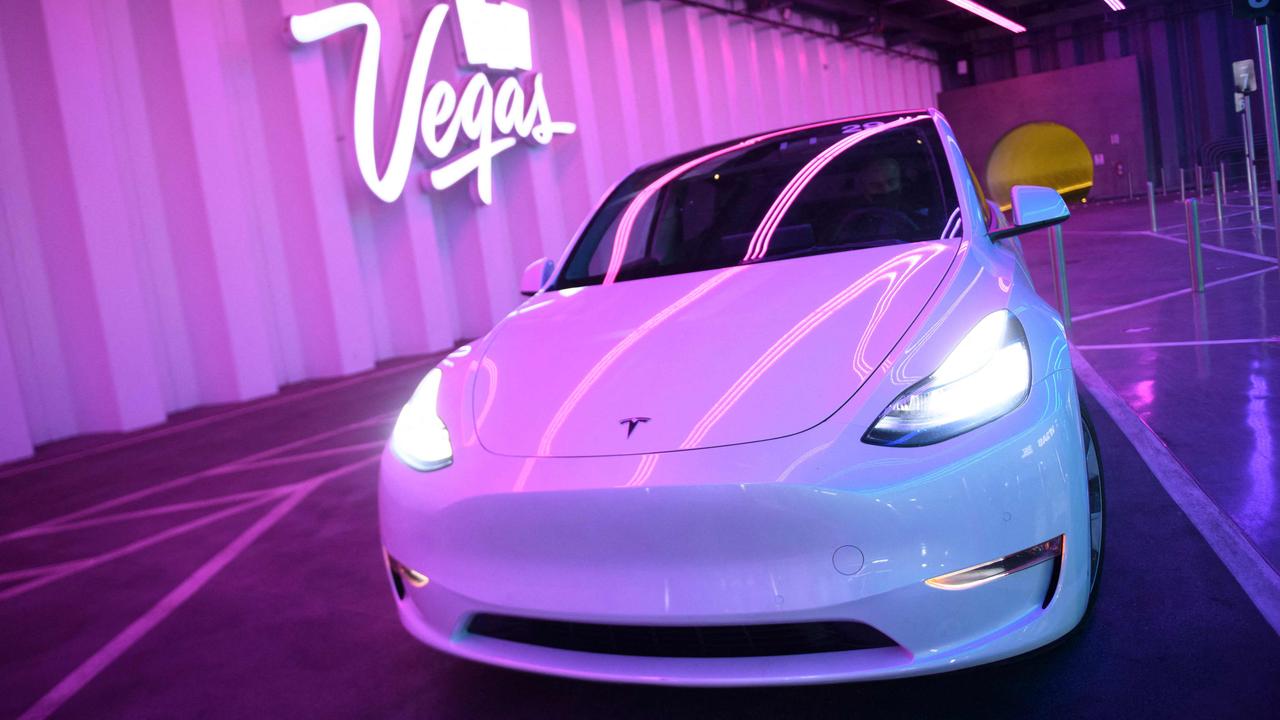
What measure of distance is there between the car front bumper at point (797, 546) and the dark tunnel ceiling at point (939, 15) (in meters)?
19.5

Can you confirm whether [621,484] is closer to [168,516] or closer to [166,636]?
[166,636]

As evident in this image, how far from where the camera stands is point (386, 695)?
8.00 feet

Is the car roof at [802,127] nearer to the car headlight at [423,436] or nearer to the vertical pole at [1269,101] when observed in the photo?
the car headlight at [423,436]

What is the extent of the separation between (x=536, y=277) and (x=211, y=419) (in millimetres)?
5734

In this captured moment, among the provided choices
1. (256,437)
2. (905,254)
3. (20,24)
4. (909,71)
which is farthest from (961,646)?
(909,71)

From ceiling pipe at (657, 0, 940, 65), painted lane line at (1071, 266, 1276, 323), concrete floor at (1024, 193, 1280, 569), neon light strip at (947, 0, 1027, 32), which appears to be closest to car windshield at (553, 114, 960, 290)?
concrete floor at (1024, 193, 1280, 569)

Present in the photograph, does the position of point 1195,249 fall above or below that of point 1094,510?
above

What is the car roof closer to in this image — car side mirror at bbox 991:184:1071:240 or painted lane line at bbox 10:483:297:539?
car side mirror at bbox 991:184:1071:240

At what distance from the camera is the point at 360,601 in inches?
124

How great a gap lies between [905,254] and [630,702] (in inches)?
52.4

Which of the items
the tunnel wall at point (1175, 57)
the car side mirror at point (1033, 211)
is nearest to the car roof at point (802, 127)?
the car side mirror at point (1033, 211)

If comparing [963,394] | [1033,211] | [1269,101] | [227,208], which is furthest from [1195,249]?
[227,208]

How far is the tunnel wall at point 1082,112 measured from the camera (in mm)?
28609

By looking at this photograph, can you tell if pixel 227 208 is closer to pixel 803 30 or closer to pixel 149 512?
pixel 149 512
